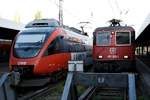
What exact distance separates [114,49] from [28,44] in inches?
243

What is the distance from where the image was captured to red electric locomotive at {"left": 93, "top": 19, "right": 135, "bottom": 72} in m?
22.4

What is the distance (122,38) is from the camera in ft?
75.0

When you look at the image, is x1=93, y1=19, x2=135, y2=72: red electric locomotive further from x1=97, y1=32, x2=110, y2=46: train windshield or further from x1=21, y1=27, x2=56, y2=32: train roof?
x1=21, y1=27, x2=56, y2=32: train roof

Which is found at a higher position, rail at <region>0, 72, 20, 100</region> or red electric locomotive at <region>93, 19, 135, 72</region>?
red electric locomotive at <region>93, 19, 135, 72</region>

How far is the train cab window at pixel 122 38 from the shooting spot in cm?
2264

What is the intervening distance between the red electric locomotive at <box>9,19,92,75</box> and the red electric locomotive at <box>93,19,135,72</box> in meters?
2.42

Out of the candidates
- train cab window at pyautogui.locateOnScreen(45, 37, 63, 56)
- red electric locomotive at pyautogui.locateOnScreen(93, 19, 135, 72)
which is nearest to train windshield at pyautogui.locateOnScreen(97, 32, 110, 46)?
red electric locomotive at pyautogui.locateOnScreen(93, 19, 135, 72)

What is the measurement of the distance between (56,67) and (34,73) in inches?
78.4

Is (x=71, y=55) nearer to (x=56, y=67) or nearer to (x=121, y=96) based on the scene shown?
(x=56, y=67)

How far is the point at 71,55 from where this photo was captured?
75.9ft

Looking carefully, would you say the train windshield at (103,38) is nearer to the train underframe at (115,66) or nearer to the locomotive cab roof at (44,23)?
the train underframe at (115,66)

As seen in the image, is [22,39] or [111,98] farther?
[22,39]

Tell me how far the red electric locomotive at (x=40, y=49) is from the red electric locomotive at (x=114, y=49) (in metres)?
2.42

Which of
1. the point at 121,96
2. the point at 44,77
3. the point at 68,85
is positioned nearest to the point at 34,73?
the point at 44,77
